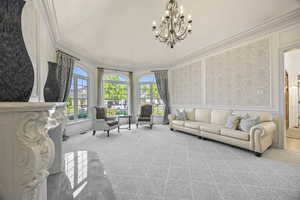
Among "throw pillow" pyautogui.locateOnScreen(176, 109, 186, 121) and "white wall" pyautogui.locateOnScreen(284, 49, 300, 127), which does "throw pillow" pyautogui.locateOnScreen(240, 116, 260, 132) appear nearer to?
"throw pillow" pyautogui.locateOnScreen(176, 109, 186, 121)

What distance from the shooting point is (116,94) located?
6531 mm

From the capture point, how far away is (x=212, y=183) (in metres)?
1.82

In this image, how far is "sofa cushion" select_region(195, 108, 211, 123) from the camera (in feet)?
14.7

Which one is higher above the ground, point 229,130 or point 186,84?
point 186,84

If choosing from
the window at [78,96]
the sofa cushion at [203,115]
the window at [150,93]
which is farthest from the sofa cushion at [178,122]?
the window at [78,96]

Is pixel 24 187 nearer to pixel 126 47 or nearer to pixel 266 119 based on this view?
pixel 266 119

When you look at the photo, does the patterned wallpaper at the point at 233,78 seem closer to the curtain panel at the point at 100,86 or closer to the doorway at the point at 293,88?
the doorway at the point at 293,88

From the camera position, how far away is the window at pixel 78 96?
Result: 182 inches

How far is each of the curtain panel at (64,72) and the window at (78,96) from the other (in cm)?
56

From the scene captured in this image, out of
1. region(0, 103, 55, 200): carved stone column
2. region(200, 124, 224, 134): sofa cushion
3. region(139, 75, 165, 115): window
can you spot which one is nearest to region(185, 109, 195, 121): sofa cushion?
region(200, 124, 224, 134): sofa cushion

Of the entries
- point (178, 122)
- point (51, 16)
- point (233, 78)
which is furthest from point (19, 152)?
point (233, 78)

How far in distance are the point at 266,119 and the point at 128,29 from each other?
15.3 feet

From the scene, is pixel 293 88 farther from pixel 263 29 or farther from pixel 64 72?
pixel 64 72

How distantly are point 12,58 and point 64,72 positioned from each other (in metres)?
3.63
